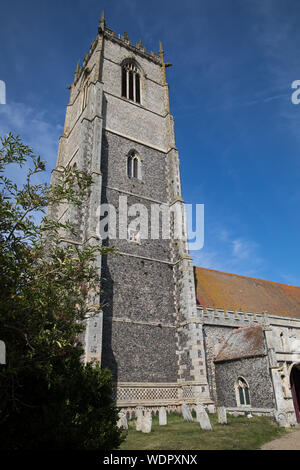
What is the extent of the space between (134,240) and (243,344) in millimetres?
7483

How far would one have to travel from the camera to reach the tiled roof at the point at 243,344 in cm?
1444

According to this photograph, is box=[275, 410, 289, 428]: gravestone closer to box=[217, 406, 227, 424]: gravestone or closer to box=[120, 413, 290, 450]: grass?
box=[120, 413, 290, 450]: grass

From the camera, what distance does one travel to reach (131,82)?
77.8 feet

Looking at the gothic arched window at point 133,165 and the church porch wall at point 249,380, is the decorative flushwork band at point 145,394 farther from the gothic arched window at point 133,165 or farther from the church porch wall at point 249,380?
the gothic arched window at point 133,165

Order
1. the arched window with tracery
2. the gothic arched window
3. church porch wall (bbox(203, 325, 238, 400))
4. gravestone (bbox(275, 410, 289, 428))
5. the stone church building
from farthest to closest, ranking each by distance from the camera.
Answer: the gothic arched window
church porch wall (bbox(203, 325, 238, 400))
the arched window with tracery
the stone church building
gravestone (bbox(275, 410, 289, 428))

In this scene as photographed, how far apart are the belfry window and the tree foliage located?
19.6 meters

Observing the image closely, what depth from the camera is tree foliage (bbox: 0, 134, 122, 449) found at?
4250mm

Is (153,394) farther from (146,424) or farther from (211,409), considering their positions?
(146,424)

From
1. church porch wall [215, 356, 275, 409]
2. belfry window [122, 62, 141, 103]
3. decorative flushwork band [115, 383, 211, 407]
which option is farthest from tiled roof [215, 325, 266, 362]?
belfry window [122, 62, 141, 103]

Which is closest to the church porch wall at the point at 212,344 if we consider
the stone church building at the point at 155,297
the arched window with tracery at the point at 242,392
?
the stone church building at the point at 155,297

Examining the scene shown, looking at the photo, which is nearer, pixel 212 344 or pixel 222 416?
pixel 222 416

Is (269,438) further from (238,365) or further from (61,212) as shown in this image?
(61,212)

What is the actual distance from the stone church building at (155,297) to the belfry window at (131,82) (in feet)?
0.33

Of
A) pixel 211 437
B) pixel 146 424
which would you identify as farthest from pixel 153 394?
pixel 211 437
